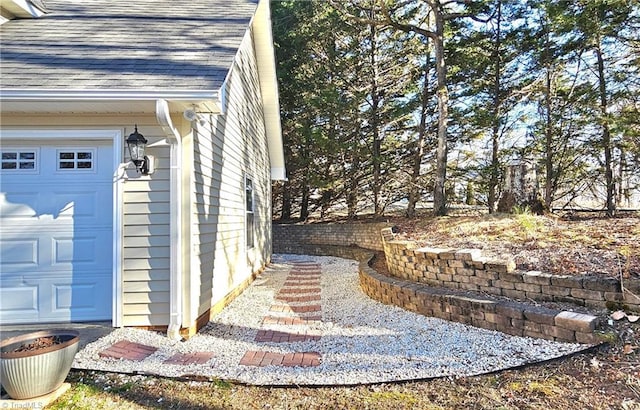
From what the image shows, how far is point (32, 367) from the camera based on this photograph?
7.50ft

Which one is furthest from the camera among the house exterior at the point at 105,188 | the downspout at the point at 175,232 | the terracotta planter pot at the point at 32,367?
the downspout at the point at 175,232

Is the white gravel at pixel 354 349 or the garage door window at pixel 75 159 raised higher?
the garage door window at pixel 75 159

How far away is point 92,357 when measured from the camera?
10.2ft

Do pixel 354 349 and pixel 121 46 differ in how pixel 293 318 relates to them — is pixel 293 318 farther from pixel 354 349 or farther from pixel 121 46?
pixel 121 46

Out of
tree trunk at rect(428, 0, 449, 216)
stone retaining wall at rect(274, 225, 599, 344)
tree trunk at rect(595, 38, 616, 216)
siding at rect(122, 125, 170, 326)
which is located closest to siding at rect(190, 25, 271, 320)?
siding at rect(122, 125, 170, 326)

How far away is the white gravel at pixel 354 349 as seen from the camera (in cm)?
280

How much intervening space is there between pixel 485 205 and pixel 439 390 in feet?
33.5

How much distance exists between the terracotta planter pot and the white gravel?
1.65 feet

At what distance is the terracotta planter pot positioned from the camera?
2252 millimetres

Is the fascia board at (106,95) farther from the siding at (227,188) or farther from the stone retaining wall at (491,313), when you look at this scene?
the stone retaining wall at (491,313)

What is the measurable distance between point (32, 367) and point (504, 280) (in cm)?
423

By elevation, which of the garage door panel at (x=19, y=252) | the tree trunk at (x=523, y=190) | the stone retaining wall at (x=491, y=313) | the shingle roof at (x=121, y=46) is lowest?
the stone retaining wall at (x=491, y=313)

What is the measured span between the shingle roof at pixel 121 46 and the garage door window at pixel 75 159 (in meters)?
0.77

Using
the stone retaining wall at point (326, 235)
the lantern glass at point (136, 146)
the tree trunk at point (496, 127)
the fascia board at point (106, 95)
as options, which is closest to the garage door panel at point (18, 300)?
the lantern glass at point (136, 146)
